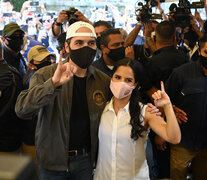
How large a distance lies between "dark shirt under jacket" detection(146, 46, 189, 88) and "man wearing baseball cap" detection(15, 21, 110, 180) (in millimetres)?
949

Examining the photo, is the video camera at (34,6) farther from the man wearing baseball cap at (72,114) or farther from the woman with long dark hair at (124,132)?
the woman with long dark hair at (124,132)

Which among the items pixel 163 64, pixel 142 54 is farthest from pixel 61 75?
pixel 142 54

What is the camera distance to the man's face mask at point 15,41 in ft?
9.73

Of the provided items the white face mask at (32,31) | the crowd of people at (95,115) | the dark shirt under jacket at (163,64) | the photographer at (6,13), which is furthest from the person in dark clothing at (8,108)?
the photographer at (6,13)

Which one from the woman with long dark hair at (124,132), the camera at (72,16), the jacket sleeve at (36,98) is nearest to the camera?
the jacket sleeve at (36,98)

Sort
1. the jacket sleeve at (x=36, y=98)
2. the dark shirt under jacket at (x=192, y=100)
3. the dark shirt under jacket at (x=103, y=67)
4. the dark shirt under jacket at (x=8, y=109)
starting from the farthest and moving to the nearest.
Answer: the dark shirt under jacket at (x=103, y=67) → the dark shirt under jacket at (x=192, y=100) → the dark shirt under jacket at (x=8, y=109) → the jacket sleeve at (x=36, y=98)

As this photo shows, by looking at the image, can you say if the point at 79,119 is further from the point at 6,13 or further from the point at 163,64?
the point at 6,13

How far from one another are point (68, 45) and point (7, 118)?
2.67 feet

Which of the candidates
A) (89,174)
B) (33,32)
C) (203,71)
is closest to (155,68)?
(203,71)

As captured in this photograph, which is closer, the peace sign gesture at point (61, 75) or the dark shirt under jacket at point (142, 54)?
the peace sign gesture at point (61, 75)

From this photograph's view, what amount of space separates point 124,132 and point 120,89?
0.98ft

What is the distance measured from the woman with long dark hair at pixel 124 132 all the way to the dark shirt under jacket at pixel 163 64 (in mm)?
846

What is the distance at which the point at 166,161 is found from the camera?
8.73 feet

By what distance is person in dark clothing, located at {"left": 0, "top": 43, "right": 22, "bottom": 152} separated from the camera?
191 centimetres
